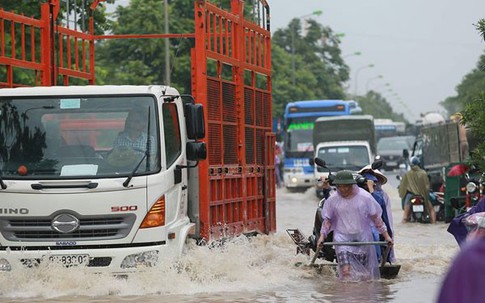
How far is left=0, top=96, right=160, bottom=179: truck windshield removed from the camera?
422 inches

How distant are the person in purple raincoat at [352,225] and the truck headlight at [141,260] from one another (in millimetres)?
2360

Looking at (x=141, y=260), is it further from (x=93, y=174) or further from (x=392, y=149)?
(x=392, y=149)

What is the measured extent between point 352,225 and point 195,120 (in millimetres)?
2253

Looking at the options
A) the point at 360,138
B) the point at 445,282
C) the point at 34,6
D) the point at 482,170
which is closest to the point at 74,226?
the point at 482,170

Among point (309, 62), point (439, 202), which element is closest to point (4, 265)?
point (439, 202)

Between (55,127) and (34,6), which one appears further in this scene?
(34,6)

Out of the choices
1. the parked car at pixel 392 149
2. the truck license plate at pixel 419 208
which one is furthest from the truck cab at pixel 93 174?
the parked car at pixel 392 149

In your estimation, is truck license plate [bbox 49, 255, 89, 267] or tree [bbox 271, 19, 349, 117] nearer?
truck license plate [bbox 49, 255, 89, 267]

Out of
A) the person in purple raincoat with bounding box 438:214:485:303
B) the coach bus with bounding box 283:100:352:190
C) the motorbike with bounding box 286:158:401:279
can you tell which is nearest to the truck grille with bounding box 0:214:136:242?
the motorbike with bounding box 286:158:401:279

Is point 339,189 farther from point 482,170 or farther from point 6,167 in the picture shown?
point 6,167

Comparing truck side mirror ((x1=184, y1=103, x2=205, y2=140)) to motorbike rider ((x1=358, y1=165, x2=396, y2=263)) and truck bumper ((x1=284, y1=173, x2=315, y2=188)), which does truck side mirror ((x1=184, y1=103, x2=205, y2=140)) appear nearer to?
motorbike rider ((x1=358, y1=165, x2=396, y2=263))

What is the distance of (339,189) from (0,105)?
3.66 m

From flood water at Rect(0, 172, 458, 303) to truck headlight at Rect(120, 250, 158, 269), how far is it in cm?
9

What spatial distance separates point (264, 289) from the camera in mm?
11695
